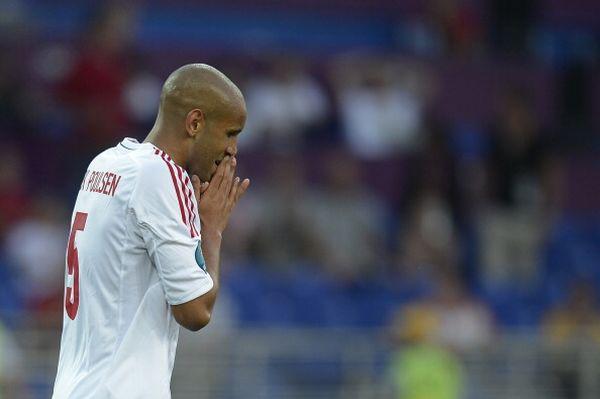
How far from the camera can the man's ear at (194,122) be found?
174 inches

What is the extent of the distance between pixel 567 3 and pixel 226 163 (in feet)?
41.8

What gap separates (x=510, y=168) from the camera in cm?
1320

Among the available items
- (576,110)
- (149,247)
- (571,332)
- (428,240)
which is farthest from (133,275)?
(576,110)

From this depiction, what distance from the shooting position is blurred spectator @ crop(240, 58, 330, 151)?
41.6ft

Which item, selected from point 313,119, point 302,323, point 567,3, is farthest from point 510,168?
point 567,3

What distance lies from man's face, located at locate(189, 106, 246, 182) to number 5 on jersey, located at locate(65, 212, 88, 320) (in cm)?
40

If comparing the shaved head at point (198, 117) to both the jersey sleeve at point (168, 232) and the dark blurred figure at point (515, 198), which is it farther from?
the dark blurred figure at point (515, 198)

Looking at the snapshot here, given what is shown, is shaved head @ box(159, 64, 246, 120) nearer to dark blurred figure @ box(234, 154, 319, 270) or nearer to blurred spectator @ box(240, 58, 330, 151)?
dark blurred figure @ box(234, 154, 319, 270)

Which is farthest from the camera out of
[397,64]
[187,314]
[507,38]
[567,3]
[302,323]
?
[567,3]

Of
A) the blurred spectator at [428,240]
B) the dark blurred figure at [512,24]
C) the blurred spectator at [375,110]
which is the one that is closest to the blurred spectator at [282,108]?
the blurred spectator at [375,110]

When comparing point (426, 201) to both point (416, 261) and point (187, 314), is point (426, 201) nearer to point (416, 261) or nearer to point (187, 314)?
point (416, 261)

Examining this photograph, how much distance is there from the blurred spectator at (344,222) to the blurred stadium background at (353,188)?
0.02m

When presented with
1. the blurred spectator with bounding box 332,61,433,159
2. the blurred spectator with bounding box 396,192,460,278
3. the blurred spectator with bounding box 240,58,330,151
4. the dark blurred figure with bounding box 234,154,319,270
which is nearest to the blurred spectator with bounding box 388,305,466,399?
the blurred spectator with bounding box 396,192,460,278

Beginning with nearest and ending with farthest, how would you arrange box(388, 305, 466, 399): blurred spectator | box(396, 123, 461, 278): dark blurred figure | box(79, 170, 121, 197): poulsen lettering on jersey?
box(79, 170, 121, 197): poulsen lettering on jersey → box(388, 305, 466, 399): blurred spectator → box(396, 123, 461, 278): dark blurred figure
